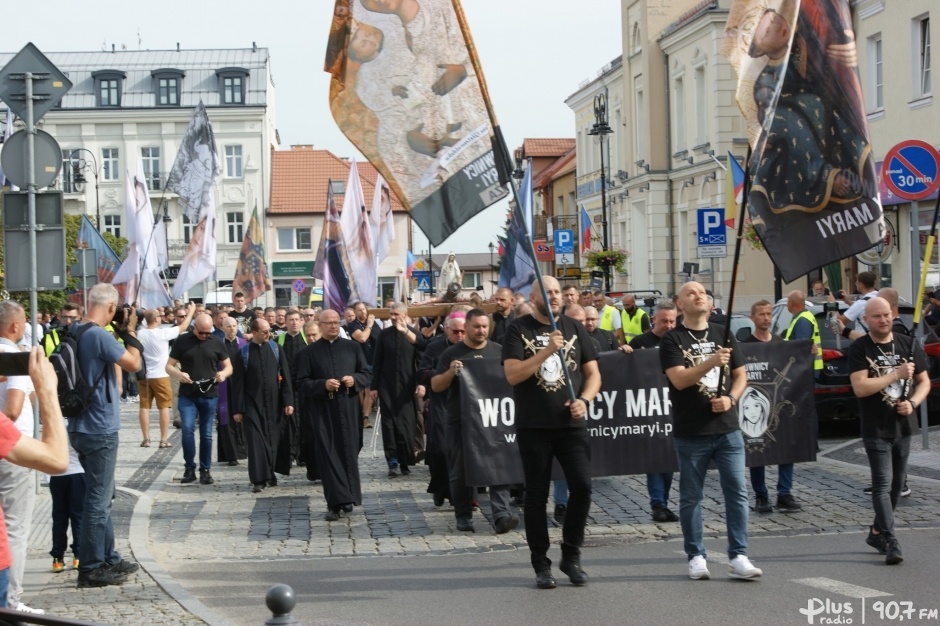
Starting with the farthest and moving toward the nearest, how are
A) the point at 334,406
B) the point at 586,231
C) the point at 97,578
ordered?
1. the point at 586,231
2. the point at 334,406
3. the point at 97,578

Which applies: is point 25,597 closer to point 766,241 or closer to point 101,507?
point 101,507

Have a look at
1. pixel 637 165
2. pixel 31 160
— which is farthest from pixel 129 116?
pixel 31 160

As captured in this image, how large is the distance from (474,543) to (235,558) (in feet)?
6.01

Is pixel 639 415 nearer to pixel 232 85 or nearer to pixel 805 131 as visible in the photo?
pixel 805 131

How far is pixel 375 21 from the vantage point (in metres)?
9.78

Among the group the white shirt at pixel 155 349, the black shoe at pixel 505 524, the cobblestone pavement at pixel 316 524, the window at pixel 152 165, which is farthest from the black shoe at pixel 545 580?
the window at pixel 152 165

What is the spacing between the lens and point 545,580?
8.24 m

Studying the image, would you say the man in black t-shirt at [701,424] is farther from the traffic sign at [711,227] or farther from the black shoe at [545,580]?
the traffic sign at [711,227]

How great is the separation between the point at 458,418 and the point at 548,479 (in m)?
2.90

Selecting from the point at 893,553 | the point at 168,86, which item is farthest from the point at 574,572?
the point at 168,86

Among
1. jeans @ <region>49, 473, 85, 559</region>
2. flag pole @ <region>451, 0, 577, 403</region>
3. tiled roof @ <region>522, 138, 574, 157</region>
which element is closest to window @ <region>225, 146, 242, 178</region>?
tiled roof @ <region>522, 138, 574, 157</region>

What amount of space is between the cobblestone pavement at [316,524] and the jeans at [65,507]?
21 cm

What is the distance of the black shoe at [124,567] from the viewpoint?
29.0ft

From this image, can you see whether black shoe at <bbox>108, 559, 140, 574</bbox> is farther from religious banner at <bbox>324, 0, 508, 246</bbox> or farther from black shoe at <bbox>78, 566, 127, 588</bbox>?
religious banner at <bbox>324, 0, 508, 246</bbox>
